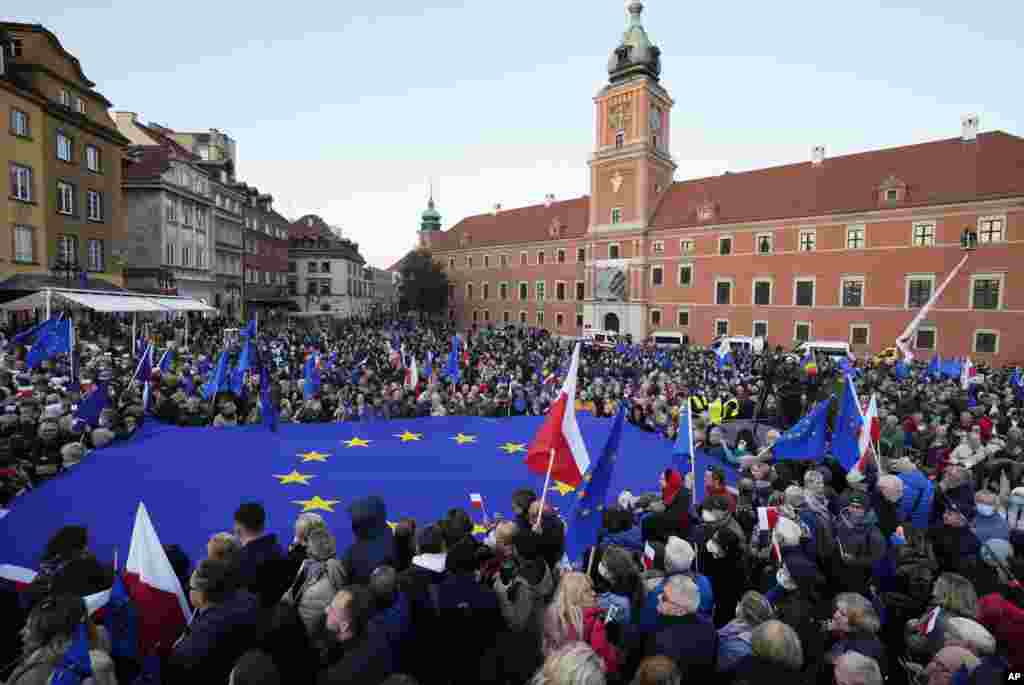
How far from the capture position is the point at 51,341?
12000mm

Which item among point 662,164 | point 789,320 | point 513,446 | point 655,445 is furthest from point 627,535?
point 662,164

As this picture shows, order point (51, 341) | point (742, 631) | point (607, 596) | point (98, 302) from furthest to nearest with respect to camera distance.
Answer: point (98, 302)
point (51, 341)
point (607, 596)
point (742, 631)

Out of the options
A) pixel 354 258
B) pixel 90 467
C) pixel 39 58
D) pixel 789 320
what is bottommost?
pixel 90 467

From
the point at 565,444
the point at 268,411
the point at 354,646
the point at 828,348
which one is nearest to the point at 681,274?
the point at 828,348

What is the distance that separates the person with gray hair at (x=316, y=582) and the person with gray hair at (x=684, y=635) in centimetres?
202

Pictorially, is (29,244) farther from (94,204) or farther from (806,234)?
(806,234)

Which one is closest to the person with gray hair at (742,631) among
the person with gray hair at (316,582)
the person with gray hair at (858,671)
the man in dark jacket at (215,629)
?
the person with gray hair at (858,671)

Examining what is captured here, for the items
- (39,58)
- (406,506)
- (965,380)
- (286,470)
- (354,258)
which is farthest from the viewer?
(354,258)

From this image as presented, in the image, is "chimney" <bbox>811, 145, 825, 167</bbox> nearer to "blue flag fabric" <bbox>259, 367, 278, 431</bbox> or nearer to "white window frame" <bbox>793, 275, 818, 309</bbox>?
"white window frame" <bbox>793, 275, 818, 309</bbox>

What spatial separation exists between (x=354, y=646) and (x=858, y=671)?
263 cm

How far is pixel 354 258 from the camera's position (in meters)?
64.2

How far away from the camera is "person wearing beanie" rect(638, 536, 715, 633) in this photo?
3381mm

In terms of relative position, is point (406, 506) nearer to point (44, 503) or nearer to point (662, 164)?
point (44, 503)

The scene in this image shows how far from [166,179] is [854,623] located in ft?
142
